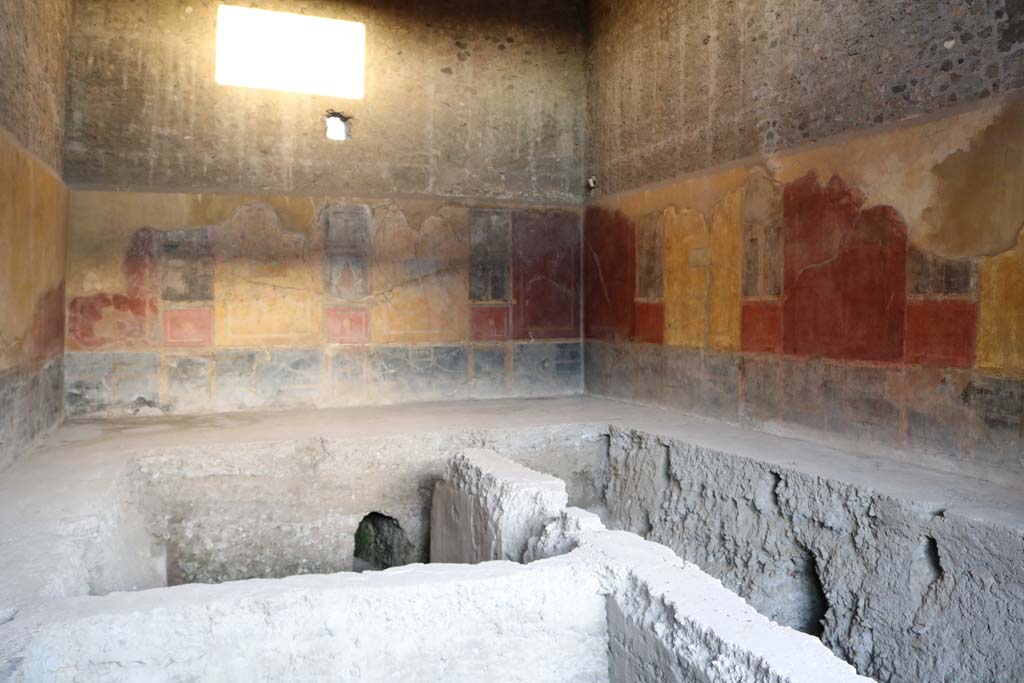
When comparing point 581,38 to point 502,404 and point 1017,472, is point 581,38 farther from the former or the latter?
point 1017,472

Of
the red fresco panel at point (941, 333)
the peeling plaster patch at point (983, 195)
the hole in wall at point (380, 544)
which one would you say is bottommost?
the hole in wall at point (380, 544)

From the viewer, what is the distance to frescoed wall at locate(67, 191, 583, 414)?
7.03 metres

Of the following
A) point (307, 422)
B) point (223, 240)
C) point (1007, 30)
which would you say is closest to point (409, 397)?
point (307, 422)

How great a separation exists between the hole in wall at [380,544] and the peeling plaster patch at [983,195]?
4.30 metres

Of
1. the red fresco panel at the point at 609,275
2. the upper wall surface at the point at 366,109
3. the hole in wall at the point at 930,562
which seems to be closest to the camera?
the hole in wall at the point at 930,562

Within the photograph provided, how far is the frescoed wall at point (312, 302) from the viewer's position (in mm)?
7031

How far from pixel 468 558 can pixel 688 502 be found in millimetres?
1840

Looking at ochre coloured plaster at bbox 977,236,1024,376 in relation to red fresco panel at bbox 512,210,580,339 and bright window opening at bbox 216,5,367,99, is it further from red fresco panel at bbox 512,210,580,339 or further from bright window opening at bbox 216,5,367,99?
bright window opening at bbox 216,5,367,99

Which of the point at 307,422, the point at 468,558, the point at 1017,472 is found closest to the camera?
the point at 1017,472

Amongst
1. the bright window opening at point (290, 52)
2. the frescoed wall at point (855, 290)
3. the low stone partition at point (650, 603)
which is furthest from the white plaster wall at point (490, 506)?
the bright window opening at point (290, 52)

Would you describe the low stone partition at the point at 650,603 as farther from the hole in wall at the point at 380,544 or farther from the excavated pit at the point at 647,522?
the hole in wall at the point at 380,544

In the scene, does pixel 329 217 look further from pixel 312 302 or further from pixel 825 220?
pixel 825 220

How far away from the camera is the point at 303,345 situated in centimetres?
757

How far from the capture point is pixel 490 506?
4.33 meters
